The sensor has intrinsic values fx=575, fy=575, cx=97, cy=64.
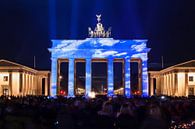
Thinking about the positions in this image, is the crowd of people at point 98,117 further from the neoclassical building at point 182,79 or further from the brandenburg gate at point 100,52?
the neoclassical building at point 182,79

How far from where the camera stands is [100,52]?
11844 cm

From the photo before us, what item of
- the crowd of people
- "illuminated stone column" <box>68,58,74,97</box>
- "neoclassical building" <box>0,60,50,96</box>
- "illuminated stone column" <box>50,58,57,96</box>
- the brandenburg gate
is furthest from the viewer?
"illuminated stone column" <box>68,58,74,97</box>

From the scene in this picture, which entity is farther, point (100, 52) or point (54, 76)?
point (54, 76)

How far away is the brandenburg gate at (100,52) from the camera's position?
117125 millimetres

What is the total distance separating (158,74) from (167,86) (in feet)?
37.2

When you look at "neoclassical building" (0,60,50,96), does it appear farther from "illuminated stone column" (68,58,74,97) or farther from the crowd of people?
the crowd of people

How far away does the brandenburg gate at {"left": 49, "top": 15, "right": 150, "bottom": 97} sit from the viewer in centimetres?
11712

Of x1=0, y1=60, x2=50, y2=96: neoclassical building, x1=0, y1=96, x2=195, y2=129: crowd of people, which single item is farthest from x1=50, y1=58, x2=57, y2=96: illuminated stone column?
x1=0, y1=96, x2=195, y2=129: crowd of people

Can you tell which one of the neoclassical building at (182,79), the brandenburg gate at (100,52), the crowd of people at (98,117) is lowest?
the crowd of people at (98,117)

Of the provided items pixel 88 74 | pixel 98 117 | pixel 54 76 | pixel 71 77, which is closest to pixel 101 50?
pixel 88 74

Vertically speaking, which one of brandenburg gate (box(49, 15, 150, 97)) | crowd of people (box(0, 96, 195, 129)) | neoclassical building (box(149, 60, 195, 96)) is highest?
brandenburg gate (box(49, 15, 150, 97))

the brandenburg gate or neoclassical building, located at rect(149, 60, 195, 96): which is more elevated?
the brandenburg gate

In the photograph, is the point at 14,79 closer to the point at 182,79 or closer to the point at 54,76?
the point at 54,76

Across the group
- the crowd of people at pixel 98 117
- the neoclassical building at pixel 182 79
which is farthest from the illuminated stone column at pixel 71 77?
the crowd of people at pixel 98 117
